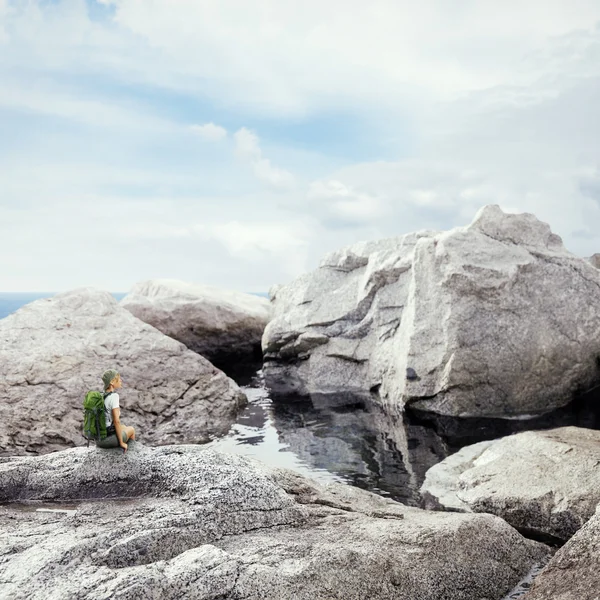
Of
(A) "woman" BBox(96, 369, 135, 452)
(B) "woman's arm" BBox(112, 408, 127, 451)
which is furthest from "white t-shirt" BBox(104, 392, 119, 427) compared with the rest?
(B) "woman's arm" BBox(112, 408, 127, 451)

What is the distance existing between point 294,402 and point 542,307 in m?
7.10

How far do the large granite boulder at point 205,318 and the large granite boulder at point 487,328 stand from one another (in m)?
6.55

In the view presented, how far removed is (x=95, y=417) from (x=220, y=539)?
7.71 ft

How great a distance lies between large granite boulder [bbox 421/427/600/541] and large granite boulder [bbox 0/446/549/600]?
1.16 m

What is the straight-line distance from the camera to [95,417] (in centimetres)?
777

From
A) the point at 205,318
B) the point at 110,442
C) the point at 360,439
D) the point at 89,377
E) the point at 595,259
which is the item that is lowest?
the point at 360,439

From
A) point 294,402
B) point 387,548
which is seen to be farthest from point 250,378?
point 387,548

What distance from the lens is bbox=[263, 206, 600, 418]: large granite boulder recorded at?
16094mm

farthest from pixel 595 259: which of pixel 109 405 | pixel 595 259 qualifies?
pixel 109 405

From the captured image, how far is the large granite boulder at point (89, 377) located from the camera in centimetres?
1390

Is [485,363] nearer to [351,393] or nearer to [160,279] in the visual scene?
[351,393]

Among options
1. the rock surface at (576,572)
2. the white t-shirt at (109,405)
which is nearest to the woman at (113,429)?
the white t-shirt at (109,405)

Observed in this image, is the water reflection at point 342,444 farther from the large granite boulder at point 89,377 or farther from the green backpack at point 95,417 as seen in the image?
the green backpack at point 95,417

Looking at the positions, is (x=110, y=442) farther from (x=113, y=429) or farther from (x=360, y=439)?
(x=360, y=439)
